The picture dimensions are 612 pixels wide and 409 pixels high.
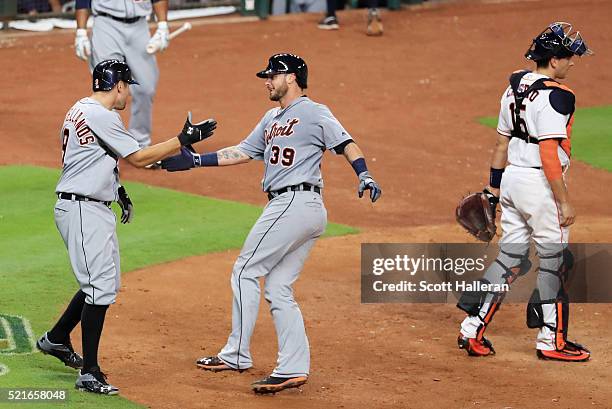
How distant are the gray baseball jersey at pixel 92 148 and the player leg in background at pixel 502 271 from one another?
267 centimetres


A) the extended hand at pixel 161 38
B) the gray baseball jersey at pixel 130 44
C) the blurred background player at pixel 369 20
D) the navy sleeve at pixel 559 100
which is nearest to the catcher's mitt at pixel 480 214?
the navy sleeve at pixel 559 100

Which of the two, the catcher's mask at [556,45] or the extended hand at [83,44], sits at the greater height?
the catcher's mask at [556,45]

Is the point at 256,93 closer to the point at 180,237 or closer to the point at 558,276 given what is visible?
the point at 180,237

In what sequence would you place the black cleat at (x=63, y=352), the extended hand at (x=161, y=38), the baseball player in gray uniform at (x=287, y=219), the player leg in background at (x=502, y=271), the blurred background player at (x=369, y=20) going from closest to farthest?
1. the baseball player in gray uniform at (x=287, y=219)
2. the black cleat at (x=63, y=352)
3. the player leg in background at (x=502, y=271)
4. the extended hand at (x=161, y=38)
5. the blurred background player at (x=369, y=20)

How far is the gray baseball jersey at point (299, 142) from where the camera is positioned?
26.6ft

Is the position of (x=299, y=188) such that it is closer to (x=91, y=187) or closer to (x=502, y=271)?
(x=91, y=187)

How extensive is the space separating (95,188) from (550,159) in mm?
2929

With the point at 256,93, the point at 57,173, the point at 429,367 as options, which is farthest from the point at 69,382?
the point at 256,93

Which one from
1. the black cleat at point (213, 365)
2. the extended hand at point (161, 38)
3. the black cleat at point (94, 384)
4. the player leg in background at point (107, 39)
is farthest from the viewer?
the extended hand at point (161, 38)

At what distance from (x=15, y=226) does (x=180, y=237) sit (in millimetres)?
1539

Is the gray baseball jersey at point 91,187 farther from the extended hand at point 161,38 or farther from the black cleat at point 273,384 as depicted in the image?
the extended hand at point 161,38

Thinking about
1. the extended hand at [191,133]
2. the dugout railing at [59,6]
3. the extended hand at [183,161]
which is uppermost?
the extended hand at [191,133]

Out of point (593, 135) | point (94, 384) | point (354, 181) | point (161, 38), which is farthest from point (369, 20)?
point (94, 384)

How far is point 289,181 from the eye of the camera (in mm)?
8133
